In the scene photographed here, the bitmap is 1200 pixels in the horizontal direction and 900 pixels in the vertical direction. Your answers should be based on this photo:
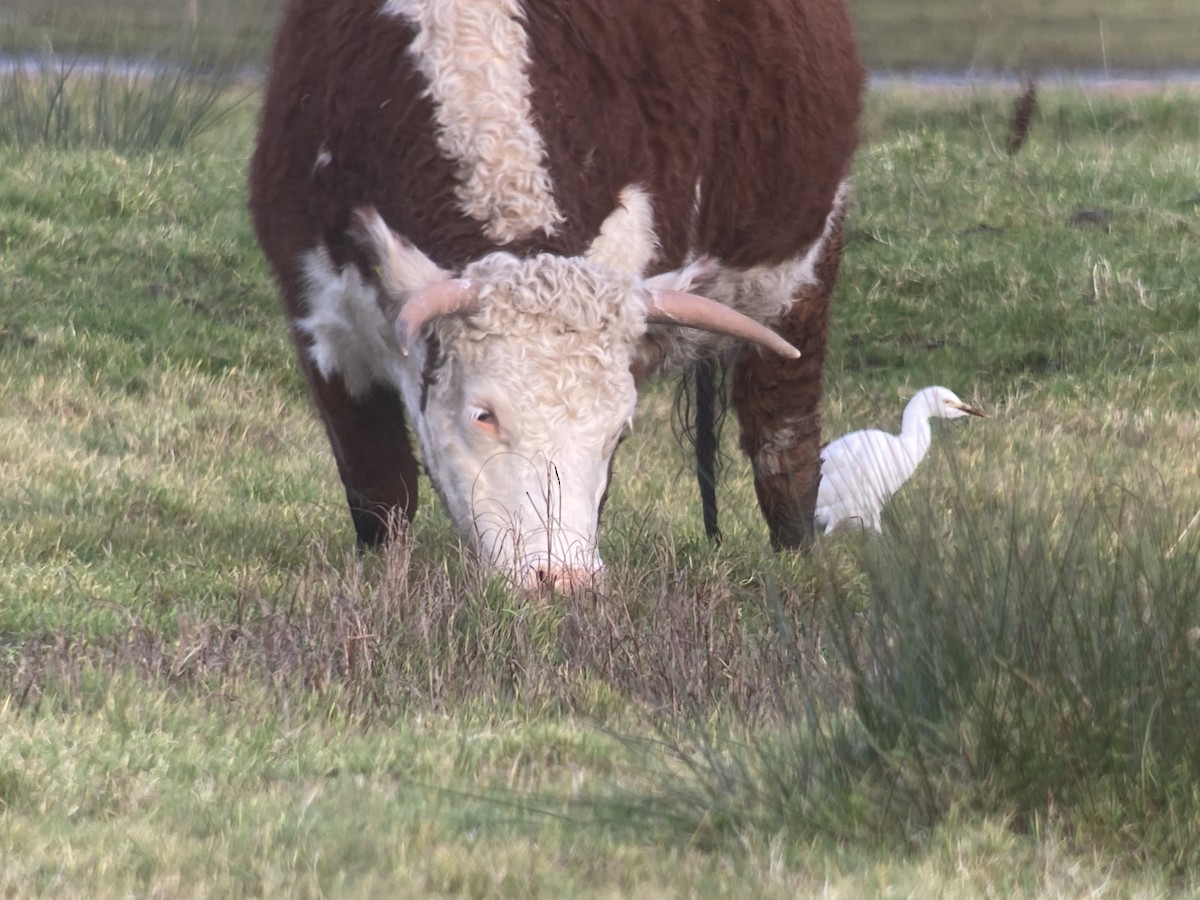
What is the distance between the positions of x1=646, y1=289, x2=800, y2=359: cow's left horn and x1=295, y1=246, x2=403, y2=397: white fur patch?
29.6 inches

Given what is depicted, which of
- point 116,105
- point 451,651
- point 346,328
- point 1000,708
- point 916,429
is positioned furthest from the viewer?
point 116,105

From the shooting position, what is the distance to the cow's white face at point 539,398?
471cm

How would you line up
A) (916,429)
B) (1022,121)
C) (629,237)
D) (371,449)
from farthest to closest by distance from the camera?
1. (1022,121)
2. (916,429)
3. (371,449)
4. (629,237)

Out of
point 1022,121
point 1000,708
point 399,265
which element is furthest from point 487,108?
point 1022,121

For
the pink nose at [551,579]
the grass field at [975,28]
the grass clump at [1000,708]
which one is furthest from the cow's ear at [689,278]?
the grass field at [975,28]

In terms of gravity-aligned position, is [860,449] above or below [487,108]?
below

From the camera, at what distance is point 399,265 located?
4867 mm

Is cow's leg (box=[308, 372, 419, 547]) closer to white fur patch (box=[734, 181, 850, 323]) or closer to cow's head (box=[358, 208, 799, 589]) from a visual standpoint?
cow's head (box=[358, 208, 799, 589])

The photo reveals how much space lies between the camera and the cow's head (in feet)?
15.4

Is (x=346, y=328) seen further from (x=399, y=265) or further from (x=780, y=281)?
(x=780, y=281)

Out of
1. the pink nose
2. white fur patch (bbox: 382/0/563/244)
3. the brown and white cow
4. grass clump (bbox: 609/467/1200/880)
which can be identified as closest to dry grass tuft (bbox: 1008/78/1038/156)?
the brown and white cow

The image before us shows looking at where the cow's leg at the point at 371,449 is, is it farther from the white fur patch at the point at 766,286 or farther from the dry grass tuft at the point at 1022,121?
the dry grass tuft at the point at 1022,121

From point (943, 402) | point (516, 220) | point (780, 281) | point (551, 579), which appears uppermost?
point (516, 220)

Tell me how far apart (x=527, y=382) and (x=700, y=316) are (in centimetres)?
62
